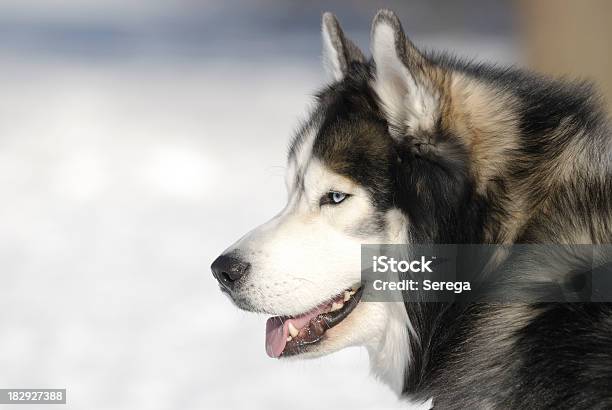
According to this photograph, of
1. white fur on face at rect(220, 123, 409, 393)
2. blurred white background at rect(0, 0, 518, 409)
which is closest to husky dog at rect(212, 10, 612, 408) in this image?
white fur on face at rect(220, 123, 409, 393)

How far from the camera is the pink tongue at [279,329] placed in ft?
8.28

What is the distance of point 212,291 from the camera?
15.3 feet

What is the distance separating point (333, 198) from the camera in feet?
7.97

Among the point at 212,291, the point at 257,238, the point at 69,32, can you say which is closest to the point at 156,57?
the point at 69,32

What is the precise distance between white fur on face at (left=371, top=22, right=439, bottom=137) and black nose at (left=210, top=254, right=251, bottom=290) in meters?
0.52

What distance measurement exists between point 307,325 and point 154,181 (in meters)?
4.26

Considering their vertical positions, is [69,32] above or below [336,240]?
above

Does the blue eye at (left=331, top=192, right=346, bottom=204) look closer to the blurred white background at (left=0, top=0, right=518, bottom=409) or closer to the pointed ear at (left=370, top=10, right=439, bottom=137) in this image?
the pointed ear at (left=370, top=10, right=439, bottom=137)

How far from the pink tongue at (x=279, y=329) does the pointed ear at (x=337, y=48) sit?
72 centimetres

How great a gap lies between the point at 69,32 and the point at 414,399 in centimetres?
970

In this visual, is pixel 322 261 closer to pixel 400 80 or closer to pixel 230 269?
pixel 230 269

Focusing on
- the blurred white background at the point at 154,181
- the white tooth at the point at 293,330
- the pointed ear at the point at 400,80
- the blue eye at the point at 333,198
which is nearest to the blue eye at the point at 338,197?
the blue eye at the point at 333,198

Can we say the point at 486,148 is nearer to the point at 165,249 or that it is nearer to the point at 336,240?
the point at 336,240

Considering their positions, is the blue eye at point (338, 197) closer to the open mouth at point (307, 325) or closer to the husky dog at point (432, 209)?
the husky dog at point (432, 209)
